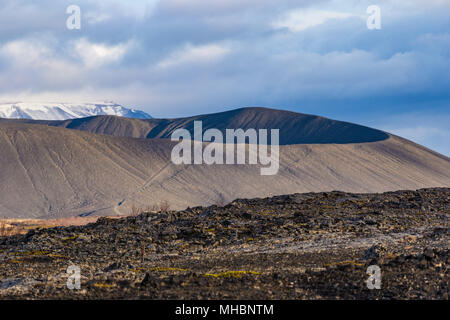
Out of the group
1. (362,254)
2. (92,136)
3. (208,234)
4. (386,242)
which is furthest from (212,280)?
(92,136)

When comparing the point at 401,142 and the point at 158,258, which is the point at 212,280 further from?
the point at 401,142

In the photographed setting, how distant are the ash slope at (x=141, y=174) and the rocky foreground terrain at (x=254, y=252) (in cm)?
8242

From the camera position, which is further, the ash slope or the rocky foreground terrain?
the ash slope

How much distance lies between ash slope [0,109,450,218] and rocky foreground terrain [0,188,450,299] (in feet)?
270

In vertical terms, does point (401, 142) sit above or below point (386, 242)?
above

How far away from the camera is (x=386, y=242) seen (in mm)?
27141

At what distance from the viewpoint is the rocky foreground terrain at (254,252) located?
16.3m

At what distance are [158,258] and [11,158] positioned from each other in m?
126

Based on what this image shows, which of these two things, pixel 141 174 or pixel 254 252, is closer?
pixel 254 252

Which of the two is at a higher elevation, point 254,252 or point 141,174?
point 141,174

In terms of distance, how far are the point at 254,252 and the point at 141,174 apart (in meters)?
120

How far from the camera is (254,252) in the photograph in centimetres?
2669

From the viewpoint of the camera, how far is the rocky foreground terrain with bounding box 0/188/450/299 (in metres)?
16.3

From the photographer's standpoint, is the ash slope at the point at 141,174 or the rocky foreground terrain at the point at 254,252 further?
the ash slope at the point at 141,174
